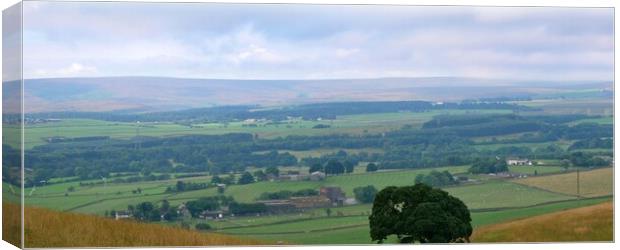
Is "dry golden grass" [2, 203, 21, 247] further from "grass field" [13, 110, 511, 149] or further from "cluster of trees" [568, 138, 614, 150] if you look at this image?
"cluster of trees" [568, 138, 614, 150]

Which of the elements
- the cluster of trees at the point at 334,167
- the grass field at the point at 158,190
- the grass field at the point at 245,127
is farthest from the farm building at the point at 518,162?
the cluster of trees at the point at 334,167

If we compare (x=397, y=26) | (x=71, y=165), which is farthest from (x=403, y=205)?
(x=71, y=165)

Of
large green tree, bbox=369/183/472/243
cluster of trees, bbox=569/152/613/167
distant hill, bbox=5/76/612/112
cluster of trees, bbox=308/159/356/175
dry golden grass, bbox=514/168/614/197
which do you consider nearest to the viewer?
large green tree, bbox=369/183/472/243

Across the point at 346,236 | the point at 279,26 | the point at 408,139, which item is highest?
the point at 279,26

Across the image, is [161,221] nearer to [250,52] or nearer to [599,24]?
[250,52]

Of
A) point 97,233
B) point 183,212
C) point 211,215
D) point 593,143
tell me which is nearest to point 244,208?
point 211,215

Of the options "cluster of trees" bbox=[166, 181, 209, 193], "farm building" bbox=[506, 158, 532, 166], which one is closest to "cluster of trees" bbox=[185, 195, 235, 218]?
"cluster of trees" bbox=[166, 181, 209, 193]

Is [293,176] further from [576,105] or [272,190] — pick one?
[576,105]

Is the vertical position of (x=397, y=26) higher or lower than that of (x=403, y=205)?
higher
